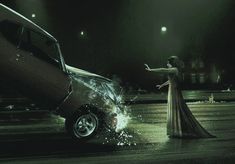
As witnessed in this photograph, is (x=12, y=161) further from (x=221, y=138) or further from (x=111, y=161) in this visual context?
(x=221, y=138)

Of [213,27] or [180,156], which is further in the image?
[213,27]

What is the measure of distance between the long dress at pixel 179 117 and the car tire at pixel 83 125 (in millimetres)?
1663

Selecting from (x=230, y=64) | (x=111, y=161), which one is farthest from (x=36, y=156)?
(x=230, y=64)

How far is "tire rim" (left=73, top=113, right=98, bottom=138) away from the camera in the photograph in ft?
39.0

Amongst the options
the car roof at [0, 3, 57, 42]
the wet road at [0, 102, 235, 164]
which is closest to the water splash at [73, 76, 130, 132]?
the wet road at [0, 102, 235, 164]

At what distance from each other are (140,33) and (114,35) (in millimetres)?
4159

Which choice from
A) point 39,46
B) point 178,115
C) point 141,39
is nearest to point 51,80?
point 39,46

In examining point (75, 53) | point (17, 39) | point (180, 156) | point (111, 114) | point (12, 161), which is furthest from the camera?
point (75, 53)

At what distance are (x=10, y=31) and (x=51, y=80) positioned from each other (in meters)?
1.29

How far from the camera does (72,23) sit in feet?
239

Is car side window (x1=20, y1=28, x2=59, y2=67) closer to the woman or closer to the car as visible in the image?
the car

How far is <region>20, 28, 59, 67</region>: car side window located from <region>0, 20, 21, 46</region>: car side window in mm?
→ 141

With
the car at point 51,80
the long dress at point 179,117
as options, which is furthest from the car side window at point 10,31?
the long dress at point 179,117

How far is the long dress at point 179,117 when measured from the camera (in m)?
12.2
